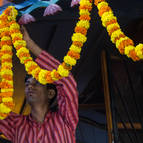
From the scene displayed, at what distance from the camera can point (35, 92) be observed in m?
1.82

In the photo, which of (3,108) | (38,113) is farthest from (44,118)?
(3,108)

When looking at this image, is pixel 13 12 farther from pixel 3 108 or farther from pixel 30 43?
pixel 3 108

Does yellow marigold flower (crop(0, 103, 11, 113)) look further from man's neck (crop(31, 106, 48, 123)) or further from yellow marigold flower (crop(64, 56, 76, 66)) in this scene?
yellow marigold flower (crop(64, 56, 76, 66))

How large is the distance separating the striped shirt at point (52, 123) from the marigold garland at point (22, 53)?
0.20 m

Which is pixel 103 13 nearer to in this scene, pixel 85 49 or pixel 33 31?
pixel 33 31

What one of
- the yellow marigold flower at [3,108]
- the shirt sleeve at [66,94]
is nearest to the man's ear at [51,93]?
the shirt sleeve at [66,94]

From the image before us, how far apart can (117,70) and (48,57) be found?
1.62m

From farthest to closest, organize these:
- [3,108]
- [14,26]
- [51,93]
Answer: [51,93] → [14,26] → [3,108]

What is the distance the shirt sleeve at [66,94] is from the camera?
176 centimetres

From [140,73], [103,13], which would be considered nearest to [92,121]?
[140,73]

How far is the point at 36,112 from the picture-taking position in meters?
1.82

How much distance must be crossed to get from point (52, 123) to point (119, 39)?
716 mm

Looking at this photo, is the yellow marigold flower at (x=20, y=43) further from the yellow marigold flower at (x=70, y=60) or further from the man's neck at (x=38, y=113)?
the man's neck at (x=38, y=113)

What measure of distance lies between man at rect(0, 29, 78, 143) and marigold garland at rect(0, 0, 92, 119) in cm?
12
